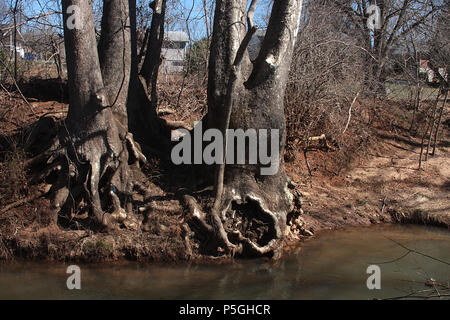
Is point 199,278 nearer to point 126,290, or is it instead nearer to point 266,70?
point 126,290

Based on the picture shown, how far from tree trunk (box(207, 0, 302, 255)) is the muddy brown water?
69 cm

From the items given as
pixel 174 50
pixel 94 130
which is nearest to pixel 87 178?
pixel 94 130

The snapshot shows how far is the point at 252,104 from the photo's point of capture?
362 inches

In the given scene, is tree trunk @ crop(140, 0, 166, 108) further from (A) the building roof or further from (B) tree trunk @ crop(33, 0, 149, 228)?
(A) the building roof

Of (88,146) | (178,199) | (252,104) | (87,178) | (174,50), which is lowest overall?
(178,199)

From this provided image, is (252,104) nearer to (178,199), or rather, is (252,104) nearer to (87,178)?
(178,199)

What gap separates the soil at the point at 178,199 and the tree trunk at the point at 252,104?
2.60 ft

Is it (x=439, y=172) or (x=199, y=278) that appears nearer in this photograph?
(x=199, y=278)

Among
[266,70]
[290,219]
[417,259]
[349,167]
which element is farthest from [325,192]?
[266,70]

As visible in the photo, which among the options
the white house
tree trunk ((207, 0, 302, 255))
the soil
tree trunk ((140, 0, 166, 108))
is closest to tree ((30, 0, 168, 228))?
the soil

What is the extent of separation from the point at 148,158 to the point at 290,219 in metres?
2.94

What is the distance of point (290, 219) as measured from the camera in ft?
32.8

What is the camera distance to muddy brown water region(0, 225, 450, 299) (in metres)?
7.48

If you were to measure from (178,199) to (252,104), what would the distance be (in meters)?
2.12
